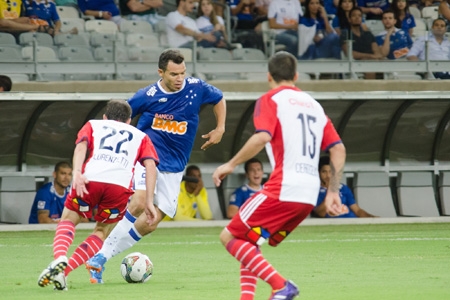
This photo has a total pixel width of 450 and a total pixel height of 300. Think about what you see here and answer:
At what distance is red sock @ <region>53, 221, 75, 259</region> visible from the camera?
7.55 m

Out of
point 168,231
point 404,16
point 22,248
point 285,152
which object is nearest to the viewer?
point 285,152

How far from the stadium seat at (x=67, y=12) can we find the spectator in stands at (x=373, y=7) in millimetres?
5617

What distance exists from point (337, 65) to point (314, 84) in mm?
621

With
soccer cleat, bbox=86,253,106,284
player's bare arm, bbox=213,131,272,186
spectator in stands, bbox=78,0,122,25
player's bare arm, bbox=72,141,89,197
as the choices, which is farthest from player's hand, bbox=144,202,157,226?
spectator in stands, bbox=78,0,122,25

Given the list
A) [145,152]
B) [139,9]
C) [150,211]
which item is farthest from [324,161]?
[150,211]

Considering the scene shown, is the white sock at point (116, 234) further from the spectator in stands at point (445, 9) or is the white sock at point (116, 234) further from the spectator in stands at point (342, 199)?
the spectator in stands at point (445, 9)

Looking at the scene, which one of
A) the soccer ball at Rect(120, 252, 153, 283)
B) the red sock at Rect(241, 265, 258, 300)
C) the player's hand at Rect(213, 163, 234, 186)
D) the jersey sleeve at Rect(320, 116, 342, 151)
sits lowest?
the soccer ball at Rect(120, 252, 153, 283)

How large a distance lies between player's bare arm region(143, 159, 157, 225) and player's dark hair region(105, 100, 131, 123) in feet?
1.29

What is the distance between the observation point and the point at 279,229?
620 cm

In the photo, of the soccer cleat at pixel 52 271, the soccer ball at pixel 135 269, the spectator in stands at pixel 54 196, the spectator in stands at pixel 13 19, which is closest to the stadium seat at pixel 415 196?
the spectator in stands at pixel 54 196

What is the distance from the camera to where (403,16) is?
19281 mm

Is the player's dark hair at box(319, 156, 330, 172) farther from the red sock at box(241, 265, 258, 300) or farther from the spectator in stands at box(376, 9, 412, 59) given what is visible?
the red sock at box(241, 265, 258, 300)

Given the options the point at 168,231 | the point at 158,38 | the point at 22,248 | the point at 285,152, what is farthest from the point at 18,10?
the point at 285,152

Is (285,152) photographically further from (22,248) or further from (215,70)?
(215,70)
